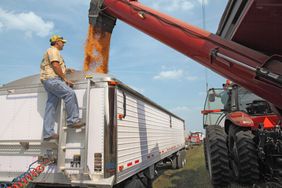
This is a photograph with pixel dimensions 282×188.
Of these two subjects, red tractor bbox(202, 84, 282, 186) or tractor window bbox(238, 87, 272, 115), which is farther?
tractor window bbox(238, 87, 272, 115)

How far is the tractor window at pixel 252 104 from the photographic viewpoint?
652 cm

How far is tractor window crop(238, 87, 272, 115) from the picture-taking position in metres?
6.52

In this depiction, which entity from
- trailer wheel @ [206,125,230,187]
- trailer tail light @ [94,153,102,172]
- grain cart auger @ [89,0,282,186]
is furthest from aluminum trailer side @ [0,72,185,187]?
trailer wheel @ [206,125,230,187]

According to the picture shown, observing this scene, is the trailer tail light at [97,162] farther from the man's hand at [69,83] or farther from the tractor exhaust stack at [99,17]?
the tractor exhaust stack at [99,17]

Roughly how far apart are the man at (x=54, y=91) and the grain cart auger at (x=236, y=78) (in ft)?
6.13

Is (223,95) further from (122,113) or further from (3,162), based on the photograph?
(3,162)

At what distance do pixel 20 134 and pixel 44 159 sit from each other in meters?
0.75

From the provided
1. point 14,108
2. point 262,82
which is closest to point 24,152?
point 14,108

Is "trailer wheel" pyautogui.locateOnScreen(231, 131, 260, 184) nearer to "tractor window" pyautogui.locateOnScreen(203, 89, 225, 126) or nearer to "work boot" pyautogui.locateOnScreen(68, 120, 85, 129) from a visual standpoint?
"tractor window" pyautogui.locateOnScreen(203, 89, 225, 126)

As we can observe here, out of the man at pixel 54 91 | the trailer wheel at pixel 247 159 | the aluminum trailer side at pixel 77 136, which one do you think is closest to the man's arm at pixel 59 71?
the man at pixel 54 91

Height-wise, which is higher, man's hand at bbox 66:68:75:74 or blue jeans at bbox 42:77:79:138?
man's hand at bbox 66:68:75:74

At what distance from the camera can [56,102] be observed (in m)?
4.66

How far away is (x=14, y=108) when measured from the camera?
505cm

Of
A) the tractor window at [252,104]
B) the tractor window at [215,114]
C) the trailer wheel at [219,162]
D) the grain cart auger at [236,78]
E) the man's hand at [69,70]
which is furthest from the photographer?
the tractor window at [215,114]
